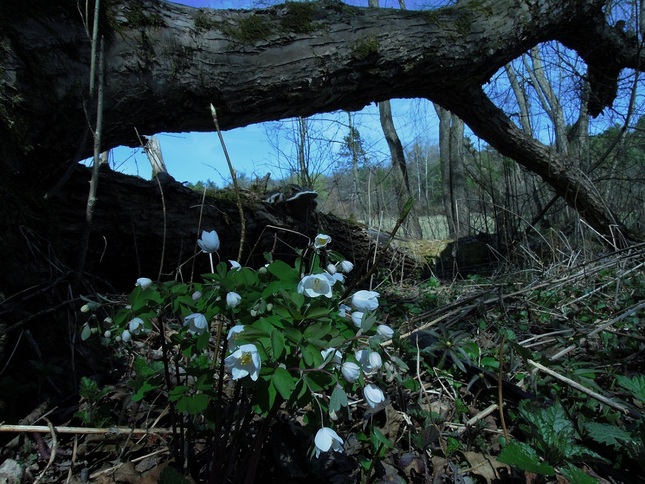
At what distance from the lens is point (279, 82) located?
256cm

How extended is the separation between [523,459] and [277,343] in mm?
874

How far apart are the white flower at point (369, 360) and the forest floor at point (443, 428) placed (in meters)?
0.43

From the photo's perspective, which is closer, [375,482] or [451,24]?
[375,482]

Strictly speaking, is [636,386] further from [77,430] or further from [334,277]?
[77,430]

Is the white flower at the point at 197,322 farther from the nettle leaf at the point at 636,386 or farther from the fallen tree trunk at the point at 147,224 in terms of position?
the nettle leaf at the point at 636,386

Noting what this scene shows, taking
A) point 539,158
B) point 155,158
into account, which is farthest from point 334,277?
point 539,158

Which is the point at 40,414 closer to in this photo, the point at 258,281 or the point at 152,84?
the point at 258,281

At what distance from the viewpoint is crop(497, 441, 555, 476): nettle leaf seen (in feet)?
3.66

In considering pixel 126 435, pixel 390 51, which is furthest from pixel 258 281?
pixel 390 51

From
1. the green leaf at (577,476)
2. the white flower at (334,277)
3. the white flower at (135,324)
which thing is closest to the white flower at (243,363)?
the white flower at (334,277)

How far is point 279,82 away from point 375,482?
7.33 ft

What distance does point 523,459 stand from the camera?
1.17 m

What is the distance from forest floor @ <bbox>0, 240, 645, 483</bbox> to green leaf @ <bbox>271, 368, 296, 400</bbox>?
0.54 m

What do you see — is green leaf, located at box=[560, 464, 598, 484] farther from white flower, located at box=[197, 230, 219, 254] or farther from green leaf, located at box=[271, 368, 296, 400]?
white flower, located at box=[197, 230, 219, 254]
